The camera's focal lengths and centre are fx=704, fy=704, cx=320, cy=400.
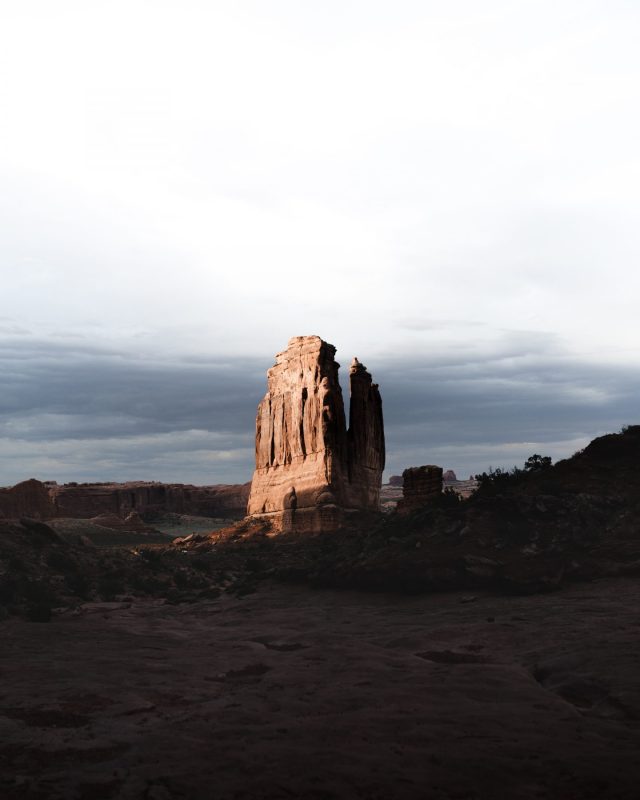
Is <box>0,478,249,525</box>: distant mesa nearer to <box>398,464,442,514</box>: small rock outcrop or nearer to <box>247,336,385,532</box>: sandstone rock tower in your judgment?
<box>247,336,385,532</box>: sandstone rock tower

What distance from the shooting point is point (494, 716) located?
9648 mm

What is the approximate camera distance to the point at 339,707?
1050 centimetres

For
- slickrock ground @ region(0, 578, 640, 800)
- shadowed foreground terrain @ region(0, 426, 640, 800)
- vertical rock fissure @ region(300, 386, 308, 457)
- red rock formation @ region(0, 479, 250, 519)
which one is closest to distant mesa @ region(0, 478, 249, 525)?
red rock formation @ region(0, 479, 250, 519)

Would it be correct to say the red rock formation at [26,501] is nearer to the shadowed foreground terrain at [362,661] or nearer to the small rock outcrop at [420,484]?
the shadowed foreground terrain at [362,661]

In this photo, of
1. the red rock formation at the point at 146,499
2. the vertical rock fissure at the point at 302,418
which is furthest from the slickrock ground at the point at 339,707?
the red rock formation at the point at 146,499

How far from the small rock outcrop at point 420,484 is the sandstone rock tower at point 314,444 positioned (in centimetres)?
665

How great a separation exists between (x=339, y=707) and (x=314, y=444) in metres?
33.9

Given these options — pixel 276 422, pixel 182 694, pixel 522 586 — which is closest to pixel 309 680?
pixel 182 694

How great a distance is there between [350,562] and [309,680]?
47.3ft

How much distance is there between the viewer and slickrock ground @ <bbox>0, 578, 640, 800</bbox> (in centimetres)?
760

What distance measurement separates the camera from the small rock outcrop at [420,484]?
36344 millimetres

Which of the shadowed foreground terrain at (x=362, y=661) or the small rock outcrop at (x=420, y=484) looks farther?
the small rock outcrop at (x=420, y=484)

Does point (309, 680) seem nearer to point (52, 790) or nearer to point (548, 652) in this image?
point (548, 652)

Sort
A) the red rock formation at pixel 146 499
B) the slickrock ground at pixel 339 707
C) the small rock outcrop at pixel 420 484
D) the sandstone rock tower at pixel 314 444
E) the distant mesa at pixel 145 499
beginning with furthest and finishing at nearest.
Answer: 1. the red rock formation at pixel 146 499
2. the distant mesa at pixel 145 499
3. the sandstone rock tower at pixel 314 444
4. the small rock outcrop at pixel 420 484
5. the slickrock ground at pixel 339 707
